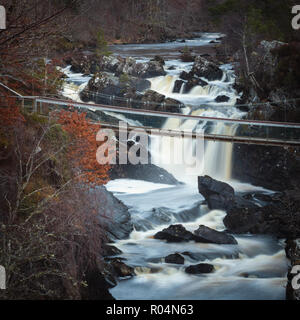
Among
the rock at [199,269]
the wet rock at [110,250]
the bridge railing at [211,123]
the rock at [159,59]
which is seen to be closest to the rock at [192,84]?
the rock at [159,59]

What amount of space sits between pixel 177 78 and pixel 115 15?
980 cm

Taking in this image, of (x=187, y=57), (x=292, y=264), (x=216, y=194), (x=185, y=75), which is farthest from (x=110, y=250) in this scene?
(x=187, y=57)

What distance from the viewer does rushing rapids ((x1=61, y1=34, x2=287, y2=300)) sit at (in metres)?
9.01

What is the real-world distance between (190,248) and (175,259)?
Answer: 85 centimetres

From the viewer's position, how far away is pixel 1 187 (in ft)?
23.9

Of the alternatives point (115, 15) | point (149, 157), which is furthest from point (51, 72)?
point (115, 15)

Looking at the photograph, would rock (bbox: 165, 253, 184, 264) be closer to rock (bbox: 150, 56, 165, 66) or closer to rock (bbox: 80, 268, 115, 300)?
rock (bbox: 80, 268, 115, 300)

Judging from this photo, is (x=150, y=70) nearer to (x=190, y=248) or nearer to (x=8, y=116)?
(x=190, y=248)

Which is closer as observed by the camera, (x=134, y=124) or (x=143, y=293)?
(x=143, y=293)

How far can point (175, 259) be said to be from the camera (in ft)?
32.2

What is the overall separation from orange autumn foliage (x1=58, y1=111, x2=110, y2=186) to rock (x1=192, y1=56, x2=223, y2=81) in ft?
31.2

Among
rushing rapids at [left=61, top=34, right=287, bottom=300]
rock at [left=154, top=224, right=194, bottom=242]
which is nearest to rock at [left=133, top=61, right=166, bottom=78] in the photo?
rushing rapids at [left=61, top=34, right=287, bottom=300]

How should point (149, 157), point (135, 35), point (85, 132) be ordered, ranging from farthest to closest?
point (135, 35), point (149, 157), point (85, 132)

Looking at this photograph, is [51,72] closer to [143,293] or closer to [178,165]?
[178,165]
